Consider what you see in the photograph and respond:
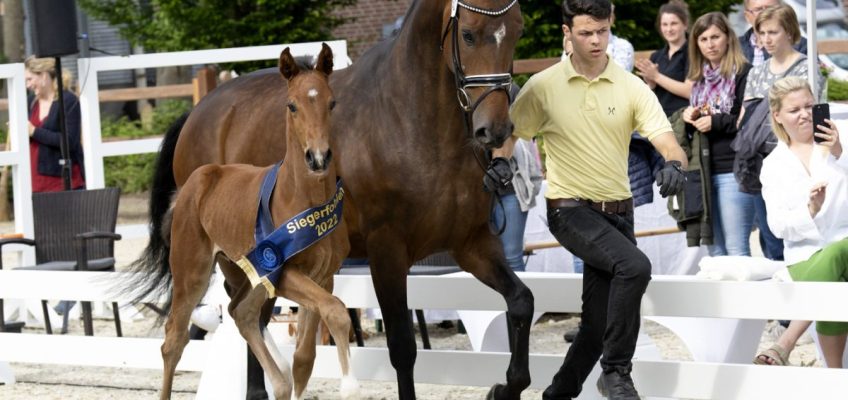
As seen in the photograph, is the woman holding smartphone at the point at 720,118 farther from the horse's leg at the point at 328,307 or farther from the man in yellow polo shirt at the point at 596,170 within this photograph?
the horse's leg at the point at 328,307

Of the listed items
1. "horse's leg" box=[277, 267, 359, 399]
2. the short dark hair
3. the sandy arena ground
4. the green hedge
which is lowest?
the green hedge

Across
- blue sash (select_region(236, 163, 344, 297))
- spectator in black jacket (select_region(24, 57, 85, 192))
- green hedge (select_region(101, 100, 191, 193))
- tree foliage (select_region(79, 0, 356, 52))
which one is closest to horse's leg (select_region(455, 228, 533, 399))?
blue sash (select_region(236, 163, 344, 297))

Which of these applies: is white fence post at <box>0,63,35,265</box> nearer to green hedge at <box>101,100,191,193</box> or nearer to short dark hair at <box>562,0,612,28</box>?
short dark hair at <box>562,0,612,28</box>

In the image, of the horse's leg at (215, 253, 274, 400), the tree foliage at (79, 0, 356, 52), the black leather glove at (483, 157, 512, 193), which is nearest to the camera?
the black leather glove at (483, 157, 512, 193)

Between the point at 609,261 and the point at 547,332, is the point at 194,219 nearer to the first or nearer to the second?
the point at 609,261

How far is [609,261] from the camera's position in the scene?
205 inches

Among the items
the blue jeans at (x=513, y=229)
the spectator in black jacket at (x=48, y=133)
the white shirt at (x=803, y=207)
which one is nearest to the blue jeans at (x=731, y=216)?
the blue jeans at (x=513, y=229)

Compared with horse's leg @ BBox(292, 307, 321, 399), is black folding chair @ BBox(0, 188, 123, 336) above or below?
below

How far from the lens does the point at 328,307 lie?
485cm

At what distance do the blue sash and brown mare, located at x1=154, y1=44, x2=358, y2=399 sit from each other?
1.2 inches

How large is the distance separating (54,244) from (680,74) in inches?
182

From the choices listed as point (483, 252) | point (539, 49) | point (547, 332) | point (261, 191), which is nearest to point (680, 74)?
point (547, 332)

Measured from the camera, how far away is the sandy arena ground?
7336 millimetres

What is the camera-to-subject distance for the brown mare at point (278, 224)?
4.88 m
